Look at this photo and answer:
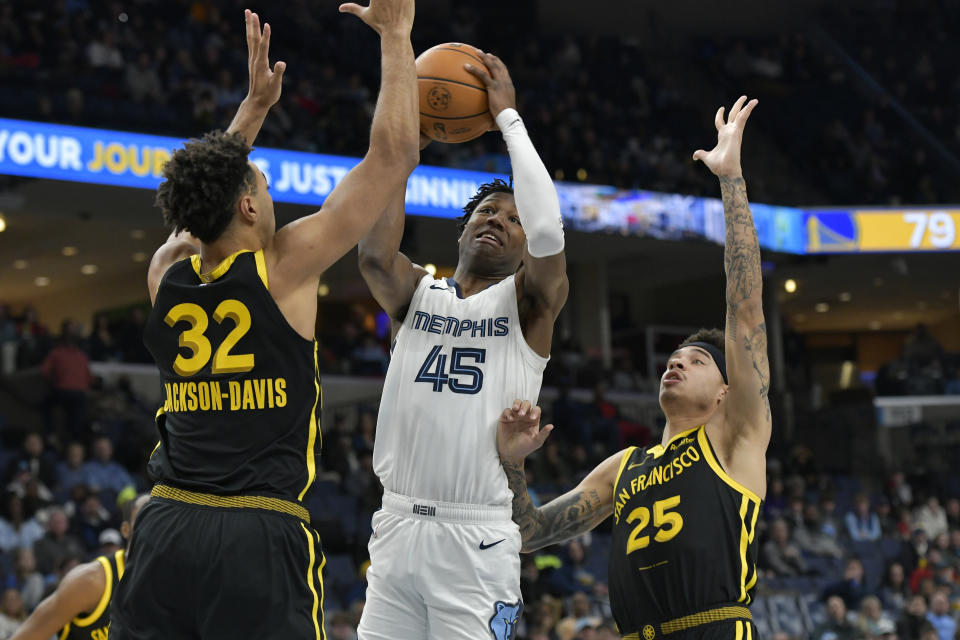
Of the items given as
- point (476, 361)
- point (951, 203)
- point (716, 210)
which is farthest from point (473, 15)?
point (476, 361)

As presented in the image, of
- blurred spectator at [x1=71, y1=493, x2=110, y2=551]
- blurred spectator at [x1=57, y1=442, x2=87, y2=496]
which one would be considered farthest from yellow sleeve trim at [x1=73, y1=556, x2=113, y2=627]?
blurred spectator at [x1=57, y1=442, x2=87, y2=496]

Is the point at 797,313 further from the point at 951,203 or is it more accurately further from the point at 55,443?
the point at 55,443

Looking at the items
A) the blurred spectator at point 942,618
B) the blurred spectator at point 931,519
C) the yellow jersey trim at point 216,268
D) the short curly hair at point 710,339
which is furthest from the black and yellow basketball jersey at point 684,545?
the blurred spectator at point 931,519

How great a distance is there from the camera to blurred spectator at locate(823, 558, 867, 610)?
46.1 ft

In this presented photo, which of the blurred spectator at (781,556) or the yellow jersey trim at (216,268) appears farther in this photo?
the blurred spectator at (781,556)

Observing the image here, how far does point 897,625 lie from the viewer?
13438 millimetres

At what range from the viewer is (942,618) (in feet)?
44.9

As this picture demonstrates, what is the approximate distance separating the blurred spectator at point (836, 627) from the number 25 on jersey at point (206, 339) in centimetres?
1141

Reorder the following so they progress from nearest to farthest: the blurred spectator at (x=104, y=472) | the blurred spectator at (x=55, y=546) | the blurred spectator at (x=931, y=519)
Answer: the blurred spectator at (x=55, y=546), the blurred spectator at (x=104, y=472), the blurred spectator at (x=931, y=519)

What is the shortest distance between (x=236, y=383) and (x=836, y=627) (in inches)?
454

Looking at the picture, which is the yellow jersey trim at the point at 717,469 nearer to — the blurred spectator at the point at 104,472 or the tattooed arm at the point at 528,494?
the tattooed arm at the point at 528,494

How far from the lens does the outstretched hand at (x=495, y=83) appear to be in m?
4.21

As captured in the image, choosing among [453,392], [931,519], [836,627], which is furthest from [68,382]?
[931,519]

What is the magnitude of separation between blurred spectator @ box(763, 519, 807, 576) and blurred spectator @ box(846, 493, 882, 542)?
6.25 ft
